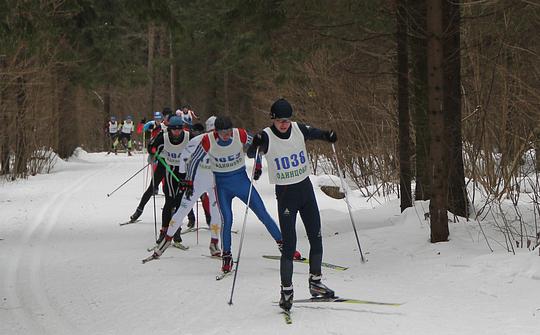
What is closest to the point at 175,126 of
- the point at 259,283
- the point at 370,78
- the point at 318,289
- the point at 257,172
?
the point at 257,172

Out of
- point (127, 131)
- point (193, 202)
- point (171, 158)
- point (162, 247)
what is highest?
point (127, 131)

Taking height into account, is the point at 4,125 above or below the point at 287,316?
above

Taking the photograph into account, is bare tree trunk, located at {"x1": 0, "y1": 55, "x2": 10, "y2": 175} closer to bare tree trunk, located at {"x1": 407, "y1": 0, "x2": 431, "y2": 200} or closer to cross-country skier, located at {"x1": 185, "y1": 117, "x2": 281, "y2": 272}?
bare tree trunk, located at {"x1": 407, "y1": 0, "x2": 431, "y2": 200}

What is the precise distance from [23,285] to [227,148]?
299cm

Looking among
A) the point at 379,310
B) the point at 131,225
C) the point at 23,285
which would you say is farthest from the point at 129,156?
the point at 379,310

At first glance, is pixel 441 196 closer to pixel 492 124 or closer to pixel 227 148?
pixel 227 148

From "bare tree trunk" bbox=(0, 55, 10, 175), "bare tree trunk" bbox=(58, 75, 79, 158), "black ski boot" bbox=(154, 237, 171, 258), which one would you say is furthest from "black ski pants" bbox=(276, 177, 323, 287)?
"bare tree trunk" bbox=(58, 75, 79, 158)

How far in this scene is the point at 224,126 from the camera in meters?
9.74

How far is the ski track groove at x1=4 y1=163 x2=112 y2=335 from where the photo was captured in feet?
25.4

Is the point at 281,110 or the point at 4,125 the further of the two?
the point at 4,125

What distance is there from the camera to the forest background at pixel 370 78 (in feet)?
37.4

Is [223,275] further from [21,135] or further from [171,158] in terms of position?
[21,135]

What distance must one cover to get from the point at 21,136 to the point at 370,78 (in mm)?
13115

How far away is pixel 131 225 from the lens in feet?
49.8
